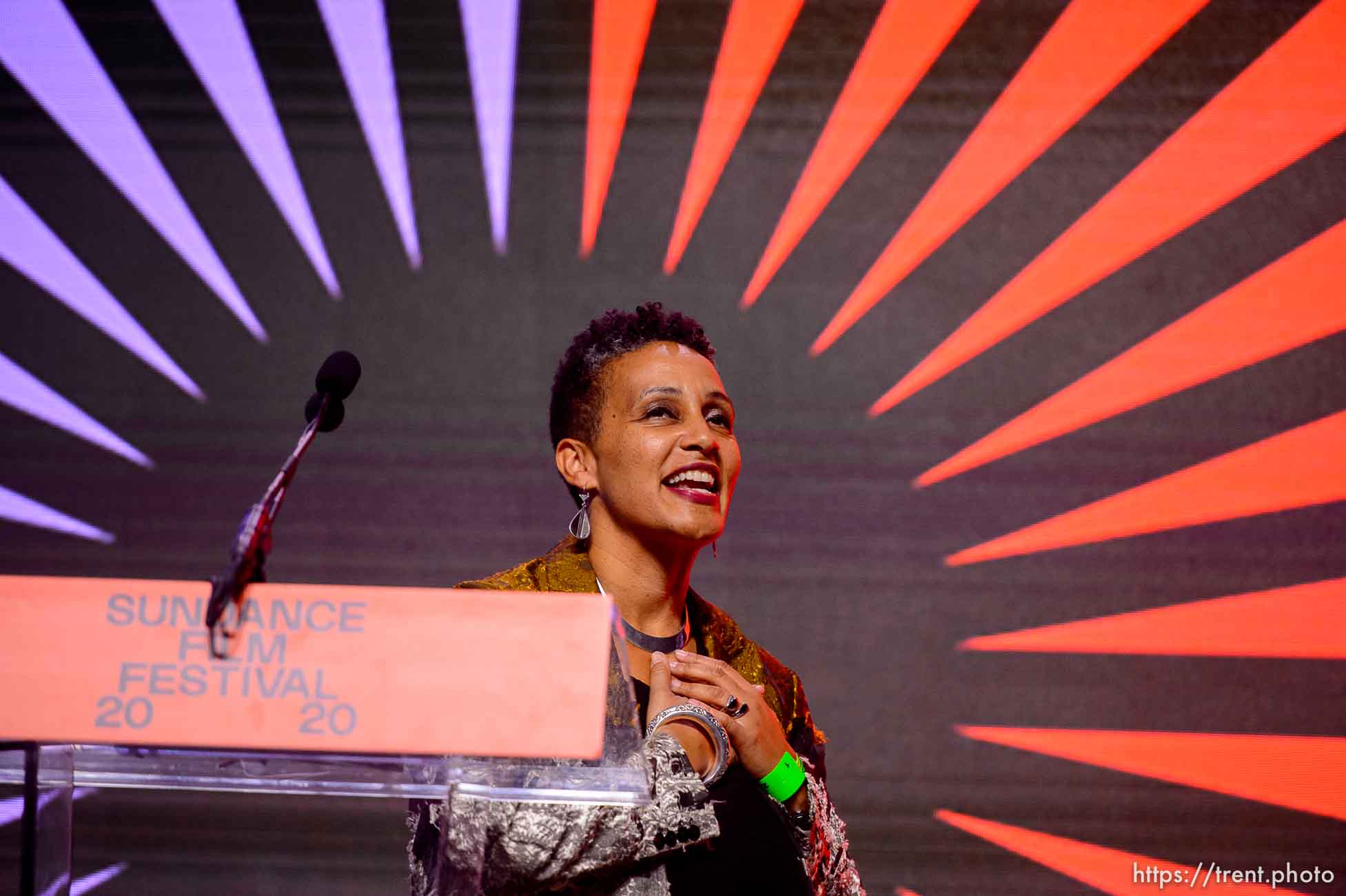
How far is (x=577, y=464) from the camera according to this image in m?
1.94

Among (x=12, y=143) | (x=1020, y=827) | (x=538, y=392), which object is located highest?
(x=12, y=143)

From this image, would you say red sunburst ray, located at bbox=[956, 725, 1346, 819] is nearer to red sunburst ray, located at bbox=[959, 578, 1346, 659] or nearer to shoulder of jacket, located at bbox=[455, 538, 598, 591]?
red sunburst ray, located at bbox=[959, 578, 1346, 659]

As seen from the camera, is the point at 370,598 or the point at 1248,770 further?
the point at 1248,770

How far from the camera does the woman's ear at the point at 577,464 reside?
192 cm

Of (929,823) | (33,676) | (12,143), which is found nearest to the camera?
(33,676)

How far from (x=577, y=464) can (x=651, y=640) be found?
1.10ft

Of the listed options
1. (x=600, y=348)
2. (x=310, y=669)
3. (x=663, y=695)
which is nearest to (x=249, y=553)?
(x=310, y=669)

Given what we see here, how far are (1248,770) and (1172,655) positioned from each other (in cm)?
32

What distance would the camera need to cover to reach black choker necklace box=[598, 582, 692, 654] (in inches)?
71.2

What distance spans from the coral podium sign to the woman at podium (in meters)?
0.14

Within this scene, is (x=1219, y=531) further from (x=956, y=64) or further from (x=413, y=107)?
(x=413, y=107)

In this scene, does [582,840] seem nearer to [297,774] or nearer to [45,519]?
[297,774]

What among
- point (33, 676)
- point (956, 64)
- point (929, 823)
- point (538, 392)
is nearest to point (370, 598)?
point (33, 676)

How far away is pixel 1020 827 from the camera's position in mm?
2590
